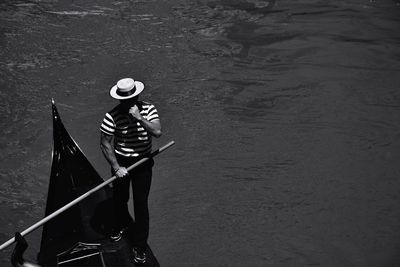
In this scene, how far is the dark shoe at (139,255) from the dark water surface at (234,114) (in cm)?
39

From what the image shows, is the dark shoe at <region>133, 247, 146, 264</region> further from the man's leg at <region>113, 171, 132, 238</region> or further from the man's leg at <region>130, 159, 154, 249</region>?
the man's leg at <region>113, 171, 132, 238</region>

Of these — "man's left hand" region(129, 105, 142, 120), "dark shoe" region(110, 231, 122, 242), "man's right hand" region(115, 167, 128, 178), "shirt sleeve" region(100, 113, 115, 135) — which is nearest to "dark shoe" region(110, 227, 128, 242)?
"dark shoe" region(110, 231, 122, 242)

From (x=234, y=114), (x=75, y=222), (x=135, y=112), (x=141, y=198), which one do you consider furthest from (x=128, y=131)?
(x=234, y=114)

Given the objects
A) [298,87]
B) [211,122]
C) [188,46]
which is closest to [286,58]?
[298,87]

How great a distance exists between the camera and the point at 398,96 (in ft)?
23.6

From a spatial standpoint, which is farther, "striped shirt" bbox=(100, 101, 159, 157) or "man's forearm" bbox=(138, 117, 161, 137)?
"striped shirt" bbox=(100, 101, 159, 157)

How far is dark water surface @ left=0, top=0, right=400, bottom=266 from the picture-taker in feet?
15.5

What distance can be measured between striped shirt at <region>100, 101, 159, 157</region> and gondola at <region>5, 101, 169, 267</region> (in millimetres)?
716

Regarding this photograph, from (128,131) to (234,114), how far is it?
10.7 feet

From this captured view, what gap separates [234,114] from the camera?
6.78 metres

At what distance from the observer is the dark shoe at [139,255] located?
407cm

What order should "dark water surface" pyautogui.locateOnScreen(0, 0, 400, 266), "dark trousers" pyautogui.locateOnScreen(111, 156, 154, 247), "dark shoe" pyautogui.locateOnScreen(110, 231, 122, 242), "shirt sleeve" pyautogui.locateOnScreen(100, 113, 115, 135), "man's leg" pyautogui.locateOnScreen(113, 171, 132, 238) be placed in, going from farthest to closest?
"dark water surface" pyautogui.locateOnScreen(0, 0, 400, 266) < "dark shoe" pyautogui.locateOnScreen(110, 231, 122, 242) < "man's leg" pyautogui.locateOnScreen(113, 171, 132, 238) < "dark trousers" pyautogui.locateOnScreen(111, 156, 154, 247) < "shirt sleeve" pyautogui.locateOnScreen(100, 113, 115, 135)

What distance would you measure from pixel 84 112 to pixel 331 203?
12.7ft

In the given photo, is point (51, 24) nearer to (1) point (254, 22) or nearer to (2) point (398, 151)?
(1) point (254, 22)
